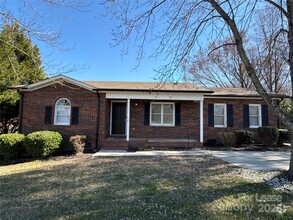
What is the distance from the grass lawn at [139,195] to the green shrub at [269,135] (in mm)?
6424

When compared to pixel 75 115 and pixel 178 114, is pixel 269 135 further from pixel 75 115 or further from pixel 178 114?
pixel 75 115

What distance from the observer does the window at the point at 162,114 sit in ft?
45.2

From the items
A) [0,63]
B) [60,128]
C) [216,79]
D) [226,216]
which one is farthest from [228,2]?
[216,79]

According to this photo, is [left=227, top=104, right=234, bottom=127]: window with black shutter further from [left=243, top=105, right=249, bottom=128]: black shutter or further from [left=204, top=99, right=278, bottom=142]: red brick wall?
[left=243, top=105, right=249, bottom=128]: black shutter

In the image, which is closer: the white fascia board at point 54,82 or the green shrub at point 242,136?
the white fascia board at point 54,82

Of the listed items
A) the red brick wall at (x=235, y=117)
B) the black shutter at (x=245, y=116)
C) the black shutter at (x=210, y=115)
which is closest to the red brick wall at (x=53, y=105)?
the red brick wall at (x=235, y=117)

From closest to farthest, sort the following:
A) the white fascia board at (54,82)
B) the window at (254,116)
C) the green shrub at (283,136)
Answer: the white fascia board at (54,82)
the green shrub at (283,136)
the window at (254,116)

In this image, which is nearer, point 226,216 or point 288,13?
point 226,216

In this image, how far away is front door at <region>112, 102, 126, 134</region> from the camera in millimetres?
14242

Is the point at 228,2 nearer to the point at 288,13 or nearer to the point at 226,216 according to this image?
the point at 288,13

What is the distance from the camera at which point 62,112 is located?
41.2 ft

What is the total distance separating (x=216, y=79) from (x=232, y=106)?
46.9ft

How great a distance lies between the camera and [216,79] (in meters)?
27.3

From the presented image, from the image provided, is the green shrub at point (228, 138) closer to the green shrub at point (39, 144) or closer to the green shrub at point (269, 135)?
the green shrub at point (269, 135)
